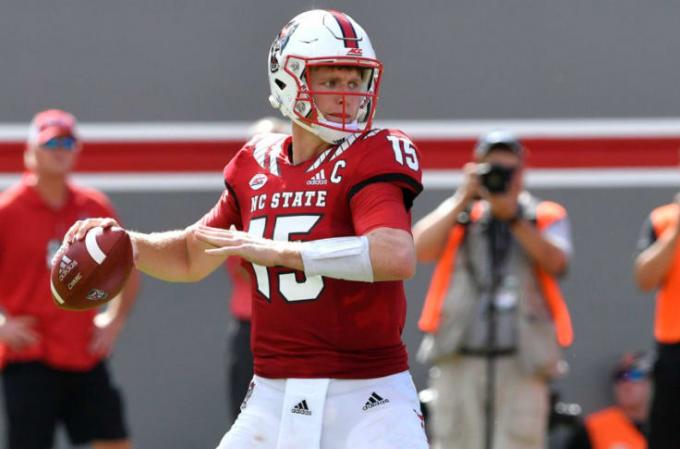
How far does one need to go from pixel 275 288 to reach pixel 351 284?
241 mm

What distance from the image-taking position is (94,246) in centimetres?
425

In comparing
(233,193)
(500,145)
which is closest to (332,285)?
(233,193)

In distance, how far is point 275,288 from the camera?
416 centimetres

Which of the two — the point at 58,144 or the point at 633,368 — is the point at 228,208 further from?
the point at 633,368

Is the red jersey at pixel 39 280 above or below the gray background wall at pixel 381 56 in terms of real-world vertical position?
below

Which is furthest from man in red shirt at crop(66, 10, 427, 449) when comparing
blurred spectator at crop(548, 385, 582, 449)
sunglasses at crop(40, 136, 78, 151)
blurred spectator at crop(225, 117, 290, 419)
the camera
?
blurred spectator at crop(225, 117, 290, 419)

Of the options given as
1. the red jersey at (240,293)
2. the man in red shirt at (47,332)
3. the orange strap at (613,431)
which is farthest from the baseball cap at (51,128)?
the orange strap at (613,431)

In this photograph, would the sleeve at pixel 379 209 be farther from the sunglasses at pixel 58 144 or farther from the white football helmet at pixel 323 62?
the sunglasses at pixel 58 144

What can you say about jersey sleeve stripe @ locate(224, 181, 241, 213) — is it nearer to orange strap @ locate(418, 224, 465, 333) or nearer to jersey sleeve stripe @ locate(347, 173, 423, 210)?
jersey sleeve stripe @ locate(347, 173, 423, 210)

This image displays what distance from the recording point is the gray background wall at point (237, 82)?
786cm

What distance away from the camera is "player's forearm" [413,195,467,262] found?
6.52 m

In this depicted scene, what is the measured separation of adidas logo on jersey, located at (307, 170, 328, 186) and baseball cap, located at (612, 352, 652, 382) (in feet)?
12.7

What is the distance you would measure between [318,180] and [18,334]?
2.93m

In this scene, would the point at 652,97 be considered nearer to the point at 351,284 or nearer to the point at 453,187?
the point at 453,187
